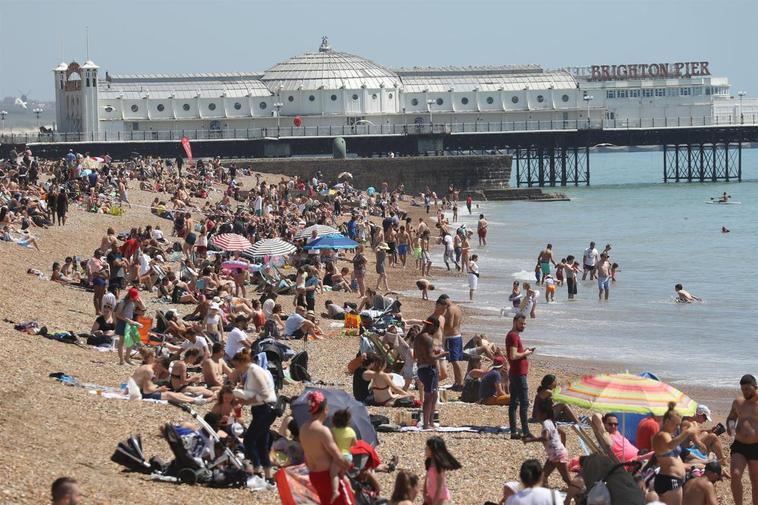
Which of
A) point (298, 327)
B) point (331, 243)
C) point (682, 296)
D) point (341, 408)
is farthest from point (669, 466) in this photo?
point (682, 296)

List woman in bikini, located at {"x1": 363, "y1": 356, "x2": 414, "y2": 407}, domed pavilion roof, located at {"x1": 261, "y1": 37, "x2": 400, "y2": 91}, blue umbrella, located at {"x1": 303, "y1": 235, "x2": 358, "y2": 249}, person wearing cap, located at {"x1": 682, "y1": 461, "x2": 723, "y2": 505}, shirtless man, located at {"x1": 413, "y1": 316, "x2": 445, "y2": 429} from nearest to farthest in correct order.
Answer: person wearing cap, located at {"x1": 682, "y1": 461, "x2": 723, "y2": 505}
shirtless man, located at {"x1": 413, "y1": 316, "x2": 445, "y2": 429}
woman in bikini, located at {"x1": 363, "y1": 356, "x2": 414, "y2": 407}
blue umbrella, located at {"x1": 303, "y1": 235, "x2": 358, "y2": 249}
domed pavilion roof, located at {"x1": 261, "y1": 37, "x2": 400, "y2": 91}

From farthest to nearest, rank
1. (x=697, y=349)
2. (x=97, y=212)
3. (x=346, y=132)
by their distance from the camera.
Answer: (x=346, y=132) → (x=97, y=212) → (x=697, y=349)

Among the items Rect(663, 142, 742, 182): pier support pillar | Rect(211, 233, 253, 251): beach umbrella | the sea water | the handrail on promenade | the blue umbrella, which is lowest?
the sea water

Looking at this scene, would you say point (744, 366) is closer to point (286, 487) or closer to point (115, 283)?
point (115, 283)

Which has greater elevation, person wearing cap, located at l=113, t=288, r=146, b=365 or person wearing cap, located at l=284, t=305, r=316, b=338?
person wearing cap, located at l=113, t=288, r=146, b=365

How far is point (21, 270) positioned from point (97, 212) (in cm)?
1255

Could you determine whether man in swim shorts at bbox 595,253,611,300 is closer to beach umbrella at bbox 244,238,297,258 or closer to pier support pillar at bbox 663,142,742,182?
beach umbrella at bbox 244,238,297,258

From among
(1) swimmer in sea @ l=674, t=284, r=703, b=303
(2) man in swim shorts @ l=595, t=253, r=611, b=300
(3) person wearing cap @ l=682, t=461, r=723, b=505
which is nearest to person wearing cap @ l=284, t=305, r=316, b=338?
(3) person wearing cap @ l=682, t=461, r=723, b=505

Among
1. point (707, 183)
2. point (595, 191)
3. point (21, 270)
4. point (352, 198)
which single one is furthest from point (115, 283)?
point (707, 183)

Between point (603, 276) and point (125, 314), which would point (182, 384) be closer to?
point (125, 314)

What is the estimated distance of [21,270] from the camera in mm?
21453

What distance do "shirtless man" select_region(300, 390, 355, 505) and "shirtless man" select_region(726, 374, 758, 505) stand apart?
3.19 meters

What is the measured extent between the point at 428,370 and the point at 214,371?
206 cm

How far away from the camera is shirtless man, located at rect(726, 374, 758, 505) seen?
10.4m
